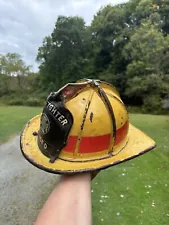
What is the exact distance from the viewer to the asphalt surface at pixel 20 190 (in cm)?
351

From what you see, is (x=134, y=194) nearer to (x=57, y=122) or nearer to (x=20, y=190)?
(x=20, y=190)

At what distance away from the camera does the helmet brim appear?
3.66 ft

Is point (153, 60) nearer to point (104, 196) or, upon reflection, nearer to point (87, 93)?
point (104, 196)

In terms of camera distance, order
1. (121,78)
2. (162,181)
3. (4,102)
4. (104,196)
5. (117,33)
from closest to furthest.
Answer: (104,196)
(162,181)
(121,78)
(117,33)
(4,102)

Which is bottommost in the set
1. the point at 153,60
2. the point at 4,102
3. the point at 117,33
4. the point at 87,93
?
the point at 4,102

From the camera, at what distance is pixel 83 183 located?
1.08 m

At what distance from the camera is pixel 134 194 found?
3.93 m

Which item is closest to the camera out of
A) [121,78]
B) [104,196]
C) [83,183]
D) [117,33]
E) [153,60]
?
[83,183]

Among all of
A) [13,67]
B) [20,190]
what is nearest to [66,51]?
[13,67]

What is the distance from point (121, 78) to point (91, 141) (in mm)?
23588

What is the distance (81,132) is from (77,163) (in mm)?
147

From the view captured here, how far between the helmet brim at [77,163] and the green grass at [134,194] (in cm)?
217

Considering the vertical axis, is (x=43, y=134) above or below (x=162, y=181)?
above

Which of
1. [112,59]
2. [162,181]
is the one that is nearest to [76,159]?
[162,181]
